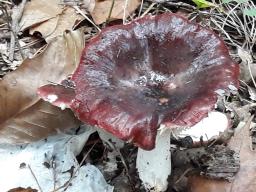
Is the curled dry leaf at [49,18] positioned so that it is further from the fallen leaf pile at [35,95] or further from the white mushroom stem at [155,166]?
the white mushroom stem at [155,166]

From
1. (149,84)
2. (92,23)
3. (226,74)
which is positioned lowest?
(92,23)

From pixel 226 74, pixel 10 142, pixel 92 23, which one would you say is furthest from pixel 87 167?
pixel 92 23

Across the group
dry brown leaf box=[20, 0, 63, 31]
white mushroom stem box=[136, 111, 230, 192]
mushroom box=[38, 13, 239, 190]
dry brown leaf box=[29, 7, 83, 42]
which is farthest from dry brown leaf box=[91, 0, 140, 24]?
white mushroom stem box=[136, 111, 230, 192]

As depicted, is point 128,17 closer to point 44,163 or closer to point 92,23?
point 92,23

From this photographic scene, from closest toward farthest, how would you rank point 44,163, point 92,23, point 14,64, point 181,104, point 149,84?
point 181,104, point 149,84, point 44,163, point 14,64, point 92,23

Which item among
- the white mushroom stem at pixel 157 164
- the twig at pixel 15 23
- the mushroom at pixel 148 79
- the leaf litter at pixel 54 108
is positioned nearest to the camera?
the mushroom at pixel 148 79

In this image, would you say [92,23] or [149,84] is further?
[92,23]

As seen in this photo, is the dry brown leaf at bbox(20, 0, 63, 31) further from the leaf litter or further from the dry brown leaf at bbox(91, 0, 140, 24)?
the dry brown leaf at bbox(91, 0, 140, 24)

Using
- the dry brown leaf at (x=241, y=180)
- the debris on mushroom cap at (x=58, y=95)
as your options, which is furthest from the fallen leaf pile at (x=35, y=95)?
the dry brown leaf at (x=241, y=180)
